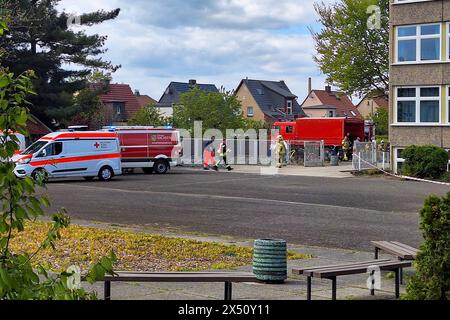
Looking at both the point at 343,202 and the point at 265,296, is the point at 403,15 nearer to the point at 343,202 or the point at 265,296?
the point at 343,202

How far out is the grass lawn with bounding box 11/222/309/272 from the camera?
12.2m

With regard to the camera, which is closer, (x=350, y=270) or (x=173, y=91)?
(x=350, y=270)

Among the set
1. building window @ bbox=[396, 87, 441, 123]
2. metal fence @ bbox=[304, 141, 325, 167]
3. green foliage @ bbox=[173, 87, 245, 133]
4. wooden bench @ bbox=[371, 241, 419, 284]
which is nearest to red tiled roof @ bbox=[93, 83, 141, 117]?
green foliage @ bbox=[173, 87, 245, 133]

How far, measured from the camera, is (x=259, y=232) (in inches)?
664

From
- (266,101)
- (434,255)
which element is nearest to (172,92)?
(266,101)

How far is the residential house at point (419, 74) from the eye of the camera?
37500 mm

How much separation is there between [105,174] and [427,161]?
1479 centimetres

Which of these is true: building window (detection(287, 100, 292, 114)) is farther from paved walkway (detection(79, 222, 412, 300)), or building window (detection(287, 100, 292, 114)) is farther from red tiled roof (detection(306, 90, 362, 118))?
paved walkway (detection(79, 222, 412, 300))

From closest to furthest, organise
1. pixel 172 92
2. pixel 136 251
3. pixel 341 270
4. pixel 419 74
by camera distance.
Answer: pixel 341 270 < pixel 136 251 < pixel 419 74 < pixel 172 92

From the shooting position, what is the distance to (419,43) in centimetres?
3859

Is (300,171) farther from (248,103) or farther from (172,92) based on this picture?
(172,92)
